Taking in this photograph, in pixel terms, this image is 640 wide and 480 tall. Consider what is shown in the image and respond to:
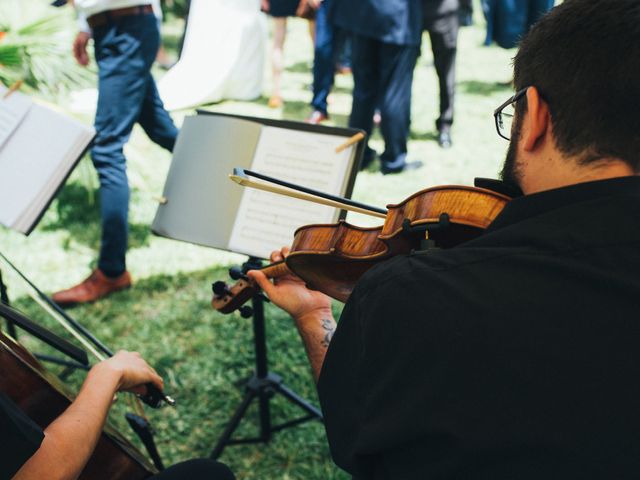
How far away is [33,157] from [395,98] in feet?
7.94

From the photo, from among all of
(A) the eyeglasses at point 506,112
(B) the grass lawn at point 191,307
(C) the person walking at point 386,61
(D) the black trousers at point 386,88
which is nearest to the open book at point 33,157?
(B) the grass lawn at point 191,307

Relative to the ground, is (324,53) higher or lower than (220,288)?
higher

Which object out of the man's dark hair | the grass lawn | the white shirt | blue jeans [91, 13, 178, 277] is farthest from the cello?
the white shirt

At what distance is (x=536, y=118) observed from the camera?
0.90 m

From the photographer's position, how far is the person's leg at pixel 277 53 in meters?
5.19

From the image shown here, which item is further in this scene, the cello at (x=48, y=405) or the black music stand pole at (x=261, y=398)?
→ the black music stand pole at (x=261, y=398)

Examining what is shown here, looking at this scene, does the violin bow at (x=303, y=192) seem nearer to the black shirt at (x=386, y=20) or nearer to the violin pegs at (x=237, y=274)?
the violin pegs at (x=237, y=274)

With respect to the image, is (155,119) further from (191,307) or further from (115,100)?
(191,307)

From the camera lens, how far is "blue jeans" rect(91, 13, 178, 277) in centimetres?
261

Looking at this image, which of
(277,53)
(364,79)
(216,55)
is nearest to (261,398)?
(364,79)

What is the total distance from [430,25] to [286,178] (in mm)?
2870

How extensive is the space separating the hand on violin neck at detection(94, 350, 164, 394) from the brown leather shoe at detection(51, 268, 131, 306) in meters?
1.55

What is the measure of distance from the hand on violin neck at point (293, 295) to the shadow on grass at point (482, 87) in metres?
4.89

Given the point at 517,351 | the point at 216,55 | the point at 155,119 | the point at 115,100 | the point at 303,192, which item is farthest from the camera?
the point at 216,55
